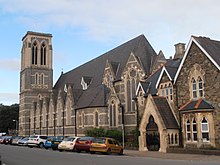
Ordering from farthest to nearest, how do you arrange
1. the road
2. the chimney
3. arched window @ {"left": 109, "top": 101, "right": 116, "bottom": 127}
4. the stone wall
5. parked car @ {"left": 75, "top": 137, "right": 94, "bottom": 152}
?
arched window @ {"left": 109, "top": 101, "right": 116, "bottom": 127}
the chimney
parked car @ {"left": 75, "top": 137, "right": 94, "bottom": 152}
the stone wall
the road

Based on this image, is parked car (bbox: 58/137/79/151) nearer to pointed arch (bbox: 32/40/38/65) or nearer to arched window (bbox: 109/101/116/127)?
arched window (bbox: 109/101/116/127)

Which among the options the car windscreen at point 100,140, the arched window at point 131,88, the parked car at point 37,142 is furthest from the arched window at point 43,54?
the car windscreen at point 100,140

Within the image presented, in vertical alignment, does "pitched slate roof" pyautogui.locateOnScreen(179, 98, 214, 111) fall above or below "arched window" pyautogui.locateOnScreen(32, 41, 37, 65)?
below

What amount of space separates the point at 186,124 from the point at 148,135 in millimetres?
4597

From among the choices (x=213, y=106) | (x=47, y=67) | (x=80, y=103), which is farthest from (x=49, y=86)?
(x=213, y=106)

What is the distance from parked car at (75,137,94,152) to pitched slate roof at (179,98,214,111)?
8.34m

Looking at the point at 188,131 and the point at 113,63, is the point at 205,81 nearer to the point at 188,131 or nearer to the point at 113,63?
the point at 188,131

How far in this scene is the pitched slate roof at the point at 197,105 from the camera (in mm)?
26945

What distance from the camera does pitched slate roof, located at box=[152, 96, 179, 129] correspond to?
2944cm

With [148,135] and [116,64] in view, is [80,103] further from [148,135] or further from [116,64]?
[148,135]

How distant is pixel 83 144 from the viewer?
95.9 ft

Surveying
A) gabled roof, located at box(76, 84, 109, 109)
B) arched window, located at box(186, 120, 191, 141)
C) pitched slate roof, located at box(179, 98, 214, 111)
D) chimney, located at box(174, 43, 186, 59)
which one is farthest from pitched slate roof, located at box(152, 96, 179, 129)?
gabled roof, located at box(76, 84, 109, 109)

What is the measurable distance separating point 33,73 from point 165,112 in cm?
4975

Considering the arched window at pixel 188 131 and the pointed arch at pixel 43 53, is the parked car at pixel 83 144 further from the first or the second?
the pointed arch at pixel 43 53
